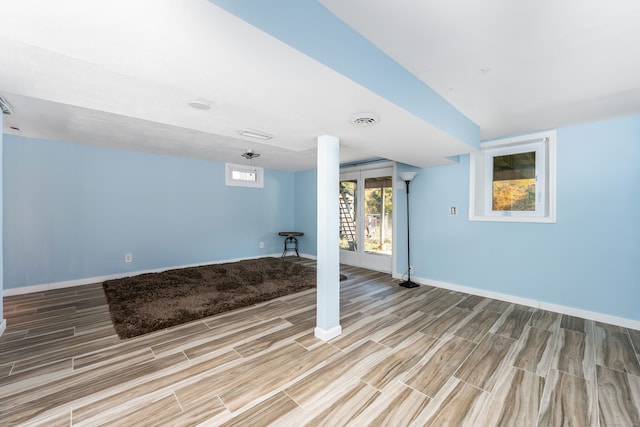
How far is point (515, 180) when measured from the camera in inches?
137

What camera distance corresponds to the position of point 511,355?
2.20 metres

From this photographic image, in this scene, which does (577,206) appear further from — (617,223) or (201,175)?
(201,175)

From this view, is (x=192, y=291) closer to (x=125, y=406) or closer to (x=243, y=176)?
(x=125, y=406)

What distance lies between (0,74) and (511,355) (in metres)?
4.10

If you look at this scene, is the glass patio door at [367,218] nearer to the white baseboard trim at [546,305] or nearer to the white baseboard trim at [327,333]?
the white baseboard trim at [546,305]

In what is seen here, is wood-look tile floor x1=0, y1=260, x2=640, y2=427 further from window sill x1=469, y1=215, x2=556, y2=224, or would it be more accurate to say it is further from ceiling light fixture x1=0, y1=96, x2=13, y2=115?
ceiling light fixture x1=0, y1=96, x2=13, y2=115

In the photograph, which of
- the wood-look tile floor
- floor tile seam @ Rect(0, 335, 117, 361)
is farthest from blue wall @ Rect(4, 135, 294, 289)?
floor tile seam @ Rect(0, 335, 117, 361)

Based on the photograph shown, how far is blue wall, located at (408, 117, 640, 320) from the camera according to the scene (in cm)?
272

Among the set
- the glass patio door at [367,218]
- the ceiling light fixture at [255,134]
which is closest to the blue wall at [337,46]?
the ceiling light fixture at [255,134]

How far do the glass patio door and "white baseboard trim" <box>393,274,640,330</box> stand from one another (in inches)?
42.2

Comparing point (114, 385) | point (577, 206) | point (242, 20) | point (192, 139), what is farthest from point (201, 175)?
point (577, 206)

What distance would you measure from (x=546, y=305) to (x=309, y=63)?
3.92 metres

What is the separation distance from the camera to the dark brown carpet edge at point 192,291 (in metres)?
2.82

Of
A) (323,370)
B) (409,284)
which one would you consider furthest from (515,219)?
(323,370)
